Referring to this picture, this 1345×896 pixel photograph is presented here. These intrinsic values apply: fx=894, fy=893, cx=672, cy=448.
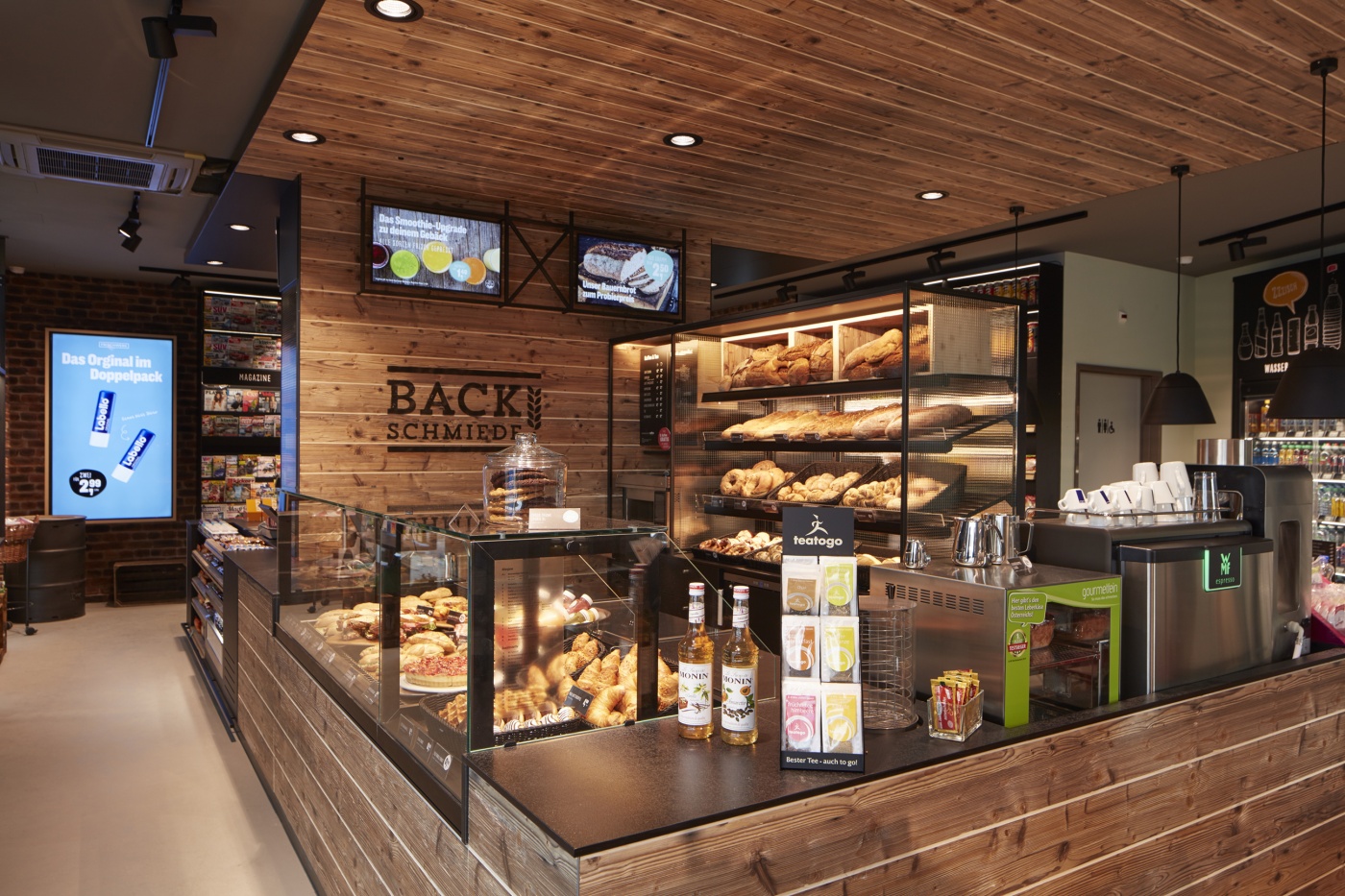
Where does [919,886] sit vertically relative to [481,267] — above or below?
below

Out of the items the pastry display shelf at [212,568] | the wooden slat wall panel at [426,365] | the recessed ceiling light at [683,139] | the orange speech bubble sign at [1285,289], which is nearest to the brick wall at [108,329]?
the pastry display shelf at [212,568]

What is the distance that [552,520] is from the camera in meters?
1.88

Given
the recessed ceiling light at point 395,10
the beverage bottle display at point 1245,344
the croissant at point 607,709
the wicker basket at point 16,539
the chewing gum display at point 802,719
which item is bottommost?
the wicker basket at point 16,539

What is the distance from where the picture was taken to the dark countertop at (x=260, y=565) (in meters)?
3.79

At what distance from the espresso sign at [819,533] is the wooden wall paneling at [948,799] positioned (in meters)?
0.42

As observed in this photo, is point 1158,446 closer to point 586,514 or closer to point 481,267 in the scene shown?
point 481,267

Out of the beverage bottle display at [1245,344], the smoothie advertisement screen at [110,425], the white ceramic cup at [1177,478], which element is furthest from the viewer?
the smoothie advertisement screen at [110,425]

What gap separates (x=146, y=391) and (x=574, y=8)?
781 centimetres

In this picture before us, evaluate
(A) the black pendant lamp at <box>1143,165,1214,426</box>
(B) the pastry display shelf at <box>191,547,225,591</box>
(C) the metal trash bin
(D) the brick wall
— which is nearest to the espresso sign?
(B) the pastry display shelf at <box>191,547,225,591</box>

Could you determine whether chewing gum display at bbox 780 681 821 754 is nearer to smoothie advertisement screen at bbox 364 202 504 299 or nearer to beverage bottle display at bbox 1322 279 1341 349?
smoothie advertisement screen at bbox 364 202 504 299

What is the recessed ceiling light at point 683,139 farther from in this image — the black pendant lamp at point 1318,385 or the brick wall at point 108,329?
the brick wall at point 108,329

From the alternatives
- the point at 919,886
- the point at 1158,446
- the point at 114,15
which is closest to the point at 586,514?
the point at 919,886

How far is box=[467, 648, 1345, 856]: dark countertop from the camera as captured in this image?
1.38 metres

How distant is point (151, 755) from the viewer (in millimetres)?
4461
